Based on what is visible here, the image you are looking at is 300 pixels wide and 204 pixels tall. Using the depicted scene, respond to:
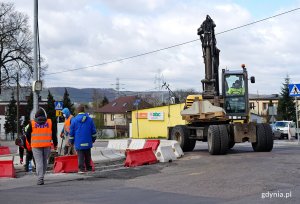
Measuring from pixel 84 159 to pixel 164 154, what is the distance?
3.56 metres

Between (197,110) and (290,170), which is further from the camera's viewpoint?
(197,110)

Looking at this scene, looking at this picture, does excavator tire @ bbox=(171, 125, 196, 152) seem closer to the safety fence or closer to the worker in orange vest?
the safety fence

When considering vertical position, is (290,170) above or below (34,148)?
below

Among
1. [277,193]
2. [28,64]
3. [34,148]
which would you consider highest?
[28,64]

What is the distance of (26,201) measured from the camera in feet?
29.3

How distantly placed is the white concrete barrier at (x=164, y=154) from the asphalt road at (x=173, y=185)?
1.11 m

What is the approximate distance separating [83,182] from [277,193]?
4.52 m

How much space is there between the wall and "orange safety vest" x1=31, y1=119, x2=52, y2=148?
49.0 metres

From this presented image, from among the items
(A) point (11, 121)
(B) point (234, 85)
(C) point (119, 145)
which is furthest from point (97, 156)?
(A) point (11, 121)

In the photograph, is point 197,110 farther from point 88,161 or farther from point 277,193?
point 277,193

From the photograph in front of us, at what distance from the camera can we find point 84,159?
1327cm

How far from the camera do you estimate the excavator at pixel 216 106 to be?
61.9 feet

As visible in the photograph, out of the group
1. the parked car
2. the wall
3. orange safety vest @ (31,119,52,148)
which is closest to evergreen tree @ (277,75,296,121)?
the wall

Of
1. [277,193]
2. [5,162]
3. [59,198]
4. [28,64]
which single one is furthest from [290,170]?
[28,64]
